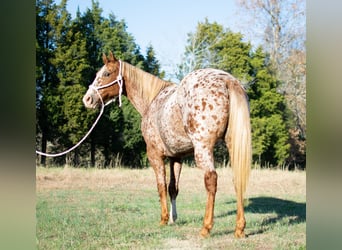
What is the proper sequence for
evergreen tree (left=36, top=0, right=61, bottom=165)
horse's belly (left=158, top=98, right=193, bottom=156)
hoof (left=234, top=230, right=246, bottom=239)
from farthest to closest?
evergreen tree (left=36, top=0, right=61, bottom=165) < horse's belly (left=158, top=98, right=193, bottom=156) < hoof (left=234, top=230, right=246, bottom=239)

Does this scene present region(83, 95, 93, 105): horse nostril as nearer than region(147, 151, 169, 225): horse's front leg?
No

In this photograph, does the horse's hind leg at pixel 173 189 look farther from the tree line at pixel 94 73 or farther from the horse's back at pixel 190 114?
the tree line at pixel 94 73

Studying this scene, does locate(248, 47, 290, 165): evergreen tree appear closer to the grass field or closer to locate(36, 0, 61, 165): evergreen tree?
the grass field

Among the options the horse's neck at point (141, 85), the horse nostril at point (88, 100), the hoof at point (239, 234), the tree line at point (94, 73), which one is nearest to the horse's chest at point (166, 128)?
the horse's neck at point (141, 85)

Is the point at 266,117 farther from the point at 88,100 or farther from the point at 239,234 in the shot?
the point at 88,100

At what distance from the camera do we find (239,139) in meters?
3.30

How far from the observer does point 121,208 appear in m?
4.54

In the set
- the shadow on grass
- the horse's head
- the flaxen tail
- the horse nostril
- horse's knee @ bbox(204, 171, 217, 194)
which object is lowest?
the shadow on grass

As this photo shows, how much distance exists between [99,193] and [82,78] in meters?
1.34

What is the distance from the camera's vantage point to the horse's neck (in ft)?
13.8

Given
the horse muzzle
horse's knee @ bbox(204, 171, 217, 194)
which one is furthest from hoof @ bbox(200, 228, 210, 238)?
the horse muzzle

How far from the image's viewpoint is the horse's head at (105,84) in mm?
4195
